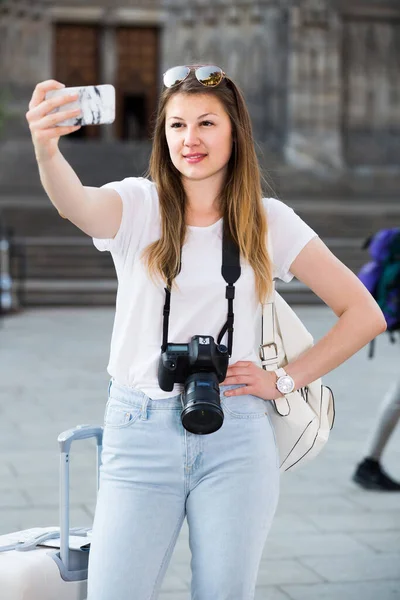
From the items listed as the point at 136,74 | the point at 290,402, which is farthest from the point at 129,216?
the point at 136,74

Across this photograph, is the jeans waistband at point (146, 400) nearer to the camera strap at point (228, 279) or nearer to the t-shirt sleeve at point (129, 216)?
the camera strap at point (228, 279)

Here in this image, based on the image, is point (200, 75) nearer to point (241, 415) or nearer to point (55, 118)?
point (55, 118)

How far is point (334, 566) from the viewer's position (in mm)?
5082

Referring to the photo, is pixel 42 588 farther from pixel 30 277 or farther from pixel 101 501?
pixel 30 277

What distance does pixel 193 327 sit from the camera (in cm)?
281

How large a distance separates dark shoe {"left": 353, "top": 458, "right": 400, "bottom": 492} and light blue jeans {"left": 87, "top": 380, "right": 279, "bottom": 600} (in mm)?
3827

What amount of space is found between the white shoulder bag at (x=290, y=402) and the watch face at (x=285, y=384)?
0.03m

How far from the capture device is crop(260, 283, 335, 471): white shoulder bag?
2980 millimetres

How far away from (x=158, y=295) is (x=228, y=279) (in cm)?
18

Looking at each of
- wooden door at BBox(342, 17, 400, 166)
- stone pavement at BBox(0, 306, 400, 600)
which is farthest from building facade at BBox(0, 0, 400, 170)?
stone pavement at BBox(0, 306, 400, 600)

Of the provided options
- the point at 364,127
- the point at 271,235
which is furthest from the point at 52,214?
the point at 271,235

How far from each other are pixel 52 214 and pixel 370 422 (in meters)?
14.5

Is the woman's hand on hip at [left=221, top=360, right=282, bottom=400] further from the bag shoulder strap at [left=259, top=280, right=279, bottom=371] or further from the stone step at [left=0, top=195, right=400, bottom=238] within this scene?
the stone step at [left=0, top=195, right=400, bottom=238]

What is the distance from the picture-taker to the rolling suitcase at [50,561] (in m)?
2.85
